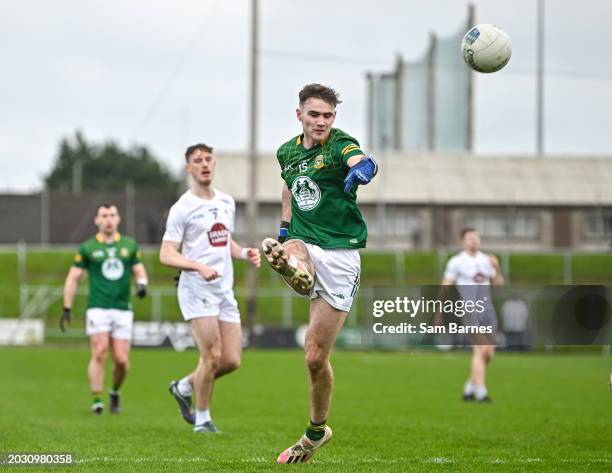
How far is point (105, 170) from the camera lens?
93.9 metres

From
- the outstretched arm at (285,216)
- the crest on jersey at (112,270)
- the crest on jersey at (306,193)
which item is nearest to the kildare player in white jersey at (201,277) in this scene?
the outstretched arm at (285,216)

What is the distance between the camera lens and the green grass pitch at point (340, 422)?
8531 millimetres

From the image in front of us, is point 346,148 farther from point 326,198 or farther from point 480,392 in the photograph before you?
point 480,392

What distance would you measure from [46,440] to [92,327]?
3724mm

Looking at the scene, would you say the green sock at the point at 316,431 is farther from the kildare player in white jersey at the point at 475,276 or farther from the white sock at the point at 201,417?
the kildare player in white jersey at the point at 475,276

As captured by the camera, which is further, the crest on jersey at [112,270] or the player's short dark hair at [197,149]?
the crest on jersey at [112,270]

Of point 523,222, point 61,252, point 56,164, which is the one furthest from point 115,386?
point 56,164

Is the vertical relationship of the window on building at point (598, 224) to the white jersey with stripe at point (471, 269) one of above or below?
above

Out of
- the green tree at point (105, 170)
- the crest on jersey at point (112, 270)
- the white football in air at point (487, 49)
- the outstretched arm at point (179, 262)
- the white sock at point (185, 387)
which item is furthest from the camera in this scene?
the green tree at point (105, 170)

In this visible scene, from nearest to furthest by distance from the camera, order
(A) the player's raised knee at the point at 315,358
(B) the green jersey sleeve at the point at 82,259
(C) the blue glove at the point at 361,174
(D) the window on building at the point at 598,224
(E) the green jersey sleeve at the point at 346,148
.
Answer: (C) the blue glove at the point at 361,174
(E) the green jersey sleeve at the point at 346,148
(A) the player's raised knee at the point at 315,358
(B) the green jersey sleeve at the point at 82,259
(D) the window on building at the point at 598,224

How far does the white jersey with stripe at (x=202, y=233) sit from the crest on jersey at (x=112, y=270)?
281 centimetres

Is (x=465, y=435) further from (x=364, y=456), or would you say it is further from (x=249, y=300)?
(x=249, y=300)

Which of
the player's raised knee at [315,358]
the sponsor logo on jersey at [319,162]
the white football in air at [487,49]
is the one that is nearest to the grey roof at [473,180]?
the white football in air at [487,49]

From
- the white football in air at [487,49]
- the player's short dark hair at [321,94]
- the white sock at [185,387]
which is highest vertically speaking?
the white football in air at [487,49]
